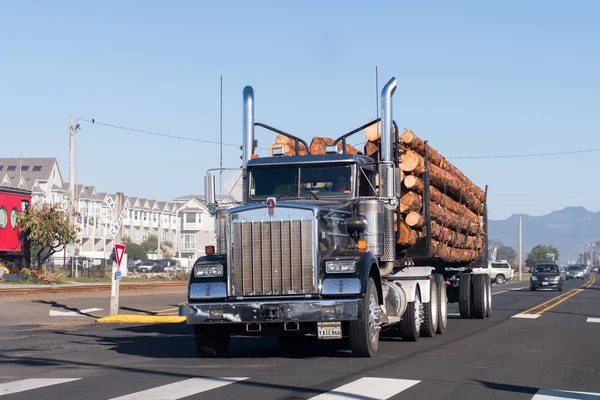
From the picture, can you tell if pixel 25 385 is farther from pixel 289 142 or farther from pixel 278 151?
pixel 289 142

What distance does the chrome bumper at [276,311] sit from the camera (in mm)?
12234

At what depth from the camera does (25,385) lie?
10.2m

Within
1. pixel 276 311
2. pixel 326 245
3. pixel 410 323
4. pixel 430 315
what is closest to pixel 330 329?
pixel 276 311

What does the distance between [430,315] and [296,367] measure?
20.7ft

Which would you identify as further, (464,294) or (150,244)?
(150,244)

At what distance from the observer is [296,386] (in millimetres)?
9898

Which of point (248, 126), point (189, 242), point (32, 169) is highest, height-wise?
point (32, 169)

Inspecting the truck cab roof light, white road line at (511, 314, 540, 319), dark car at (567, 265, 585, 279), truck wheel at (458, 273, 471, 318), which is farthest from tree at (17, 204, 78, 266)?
dark car at (567, 265, 585, 279)

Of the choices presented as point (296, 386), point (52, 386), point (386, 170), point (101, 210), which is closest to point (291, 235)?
point (386, 170)

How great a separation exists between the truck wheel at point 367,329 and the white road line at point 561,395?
3190 mm

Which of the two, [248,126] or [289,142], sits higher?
[248,126]

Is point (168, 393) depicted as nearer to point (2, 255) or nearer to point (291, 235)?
point (291, 235)

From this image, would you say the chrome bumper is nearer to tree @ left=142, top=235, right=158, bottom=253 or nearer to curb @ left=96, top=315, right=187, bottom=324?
curb @ left=96, top=315, right=187, bottom=324

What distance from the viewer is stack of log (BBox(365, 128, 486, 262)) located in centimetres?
1625
